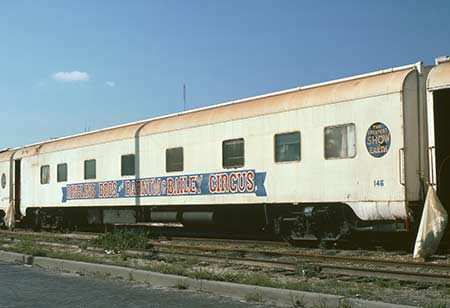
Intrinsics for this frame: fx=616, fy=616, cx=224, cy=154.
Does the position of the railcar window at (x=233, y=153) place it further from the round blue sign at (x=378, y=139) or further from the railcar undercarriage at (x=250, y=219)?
the round blue sign at (x=378, y=139)

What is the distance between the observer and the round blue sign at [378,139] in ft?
38.3

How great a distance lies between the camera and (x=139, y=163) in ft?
59.7

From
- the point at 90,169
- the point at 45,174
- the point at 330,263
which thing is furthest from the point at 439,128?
the point at 45,174

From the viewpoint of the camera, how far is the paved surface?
305 inches

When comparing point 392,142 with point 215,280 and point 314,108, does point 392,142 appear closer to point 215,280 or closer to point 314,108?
point 314,108

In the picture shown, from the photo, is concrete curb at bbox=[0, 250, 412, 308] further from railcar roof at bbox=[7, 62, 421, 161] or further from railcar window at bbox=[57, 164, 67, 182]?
railcar window at bbox=[57, 164, 67, 182]

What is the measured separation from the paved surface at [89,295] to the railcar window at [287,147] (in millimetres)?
5350

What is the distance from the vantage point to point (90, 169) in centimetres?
2030

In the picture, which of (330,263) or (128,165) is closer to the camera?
(330,263)

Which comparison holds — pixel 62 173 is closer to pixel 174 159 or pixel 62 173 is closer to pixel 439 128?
pixel 174 159

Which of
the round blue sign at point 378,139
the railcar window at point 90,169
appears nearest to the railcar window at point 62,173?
the railcar window at point 90,169

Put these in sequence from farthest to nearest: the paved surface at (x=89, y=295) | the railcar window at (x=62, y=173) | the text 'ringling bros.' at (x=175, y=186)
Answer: the railcar window at (x=62, y=173), the text 'ringling bros.' at (x=175, y=186), the paved surface at (x=89, y=295)

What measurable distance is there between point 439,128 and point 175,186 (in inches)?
297

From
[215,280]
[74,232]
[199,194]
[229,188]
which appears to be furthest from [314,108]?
[74,232]
